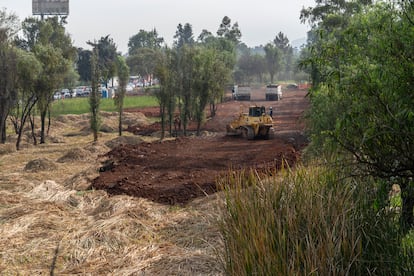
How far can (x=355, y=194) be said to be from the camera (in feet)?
22.4

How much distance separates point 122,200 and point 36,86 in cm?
1605

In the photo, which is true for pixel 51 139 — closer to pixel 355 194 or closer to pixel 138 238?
pixel 138 238

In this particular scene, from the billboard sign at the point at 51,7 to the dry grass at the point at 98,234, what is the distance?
63069mm

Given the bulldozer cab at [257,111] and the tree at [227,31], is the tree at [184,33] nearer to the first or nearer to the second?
the tree at [227,31]

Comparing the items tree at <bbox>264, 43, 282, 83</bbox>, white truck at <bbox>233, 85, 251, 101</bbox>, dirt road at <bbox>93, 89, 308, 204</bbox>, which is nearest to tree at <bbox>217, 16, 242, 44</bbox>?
tree at <bbox>264, 43, 282, 83</bbox>

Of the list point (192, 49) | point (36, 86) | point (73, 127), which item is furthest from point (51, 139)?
point (192, 49)

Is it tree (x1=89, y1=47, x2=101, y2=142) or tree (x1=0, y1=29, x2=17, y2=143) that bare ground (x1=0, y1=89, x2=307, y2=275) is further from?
tree (x1=89, y1=47, x2=101, y2=142)

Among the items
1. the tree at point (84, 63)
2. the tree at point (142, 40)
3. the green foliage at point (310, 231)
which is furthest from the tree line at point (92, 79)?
the tree at point (142, 40)

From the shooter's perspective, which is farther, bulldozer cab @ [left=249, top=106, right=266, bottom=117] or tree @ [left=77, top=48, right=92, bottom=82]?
tree @ [left=77, top=48, right=92, bottom=82]

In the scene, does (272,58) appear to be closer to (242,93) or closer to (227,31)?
(227,31)

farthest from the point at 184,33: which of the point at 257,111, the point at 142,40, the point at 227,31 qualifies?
the point at 257,111

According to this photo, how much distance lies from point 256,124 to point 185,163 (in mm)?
7673

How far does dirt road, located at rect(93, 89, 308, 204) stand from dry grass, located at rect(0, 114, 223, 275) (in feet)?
3.22

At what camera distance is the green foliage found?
573cm
